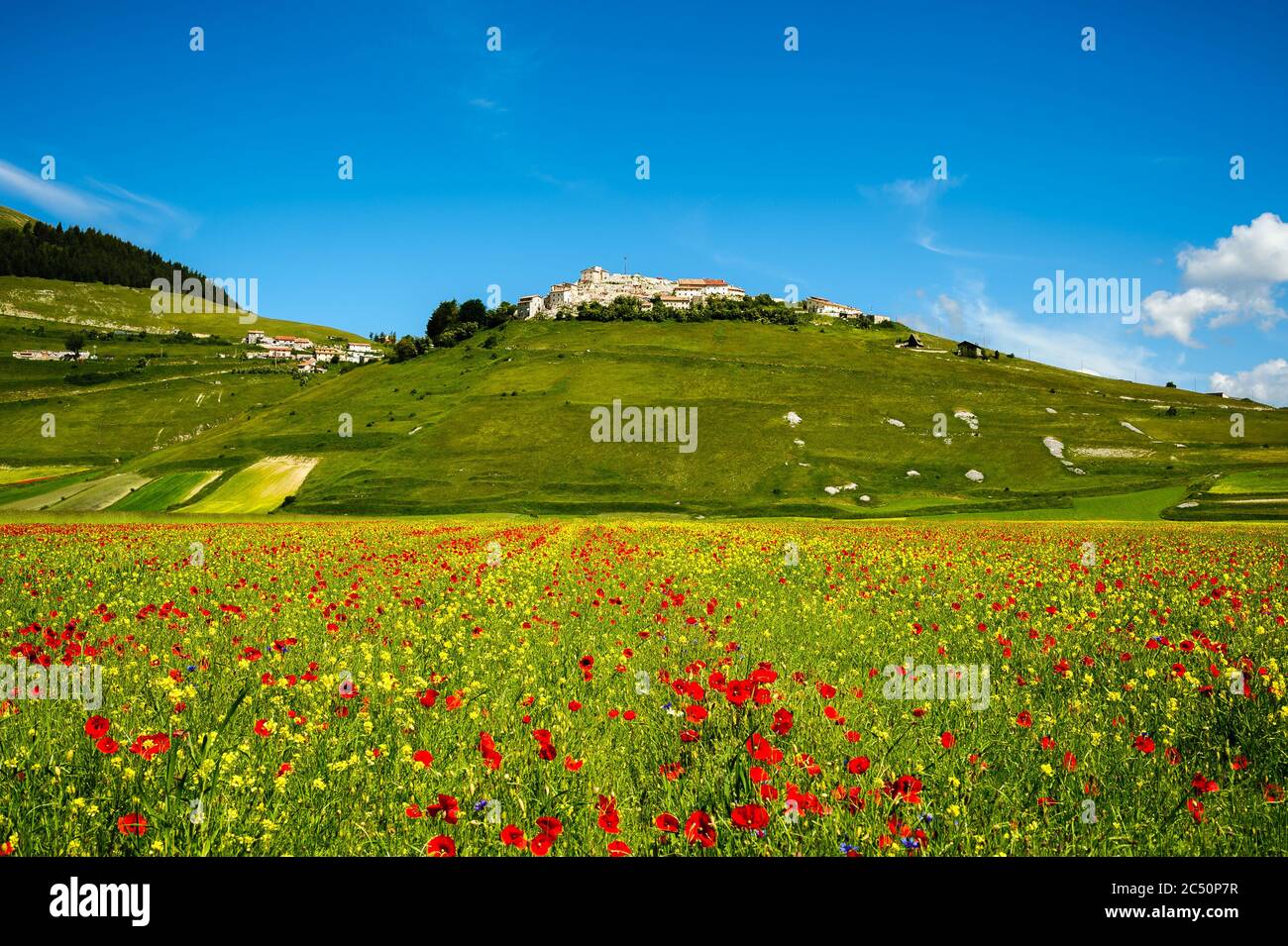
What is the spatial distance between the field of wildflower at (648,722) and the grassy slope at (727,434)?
209ft

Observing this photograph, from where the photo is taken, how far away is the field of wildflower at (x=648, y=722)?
413 cm

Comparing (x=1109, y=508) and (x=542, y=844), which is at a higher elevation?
(x=542, y=844)

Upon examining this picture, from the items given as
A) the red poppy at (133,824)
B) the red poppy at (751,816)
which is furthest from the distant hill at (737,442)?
the red poppy at (133,824)

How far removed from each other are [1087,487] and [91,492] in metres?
127

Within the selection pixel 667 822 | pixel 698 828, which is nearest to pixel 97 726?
pixel 667 822

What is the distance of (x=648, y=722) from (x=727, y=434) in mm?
98129

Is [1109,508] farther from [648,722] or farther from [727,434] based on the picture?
[648,722]

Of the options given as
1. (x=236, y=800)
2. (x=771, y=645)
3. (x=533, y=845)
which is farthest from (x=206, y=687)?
(x=771, y=645)

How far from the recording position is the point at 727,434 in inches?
4055

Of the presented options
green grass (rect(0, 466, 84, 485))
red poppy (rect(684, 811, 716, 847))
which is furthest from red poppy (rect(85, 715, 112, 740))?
green grass (rect(0, 466, 84, 485))

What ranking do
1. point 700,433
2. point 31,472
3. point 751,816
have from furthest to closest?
point 31,472, point 700,433, point 751,816

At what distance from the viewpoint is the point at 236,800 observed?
175 inches

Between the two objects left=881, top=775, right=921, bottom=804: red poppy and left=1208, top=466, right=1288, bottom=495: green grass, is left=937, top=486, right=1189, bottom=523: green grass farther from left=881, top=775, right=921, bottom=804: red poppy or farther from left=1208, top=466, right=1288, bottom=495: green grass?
left=881, top=775, right=921, bottom=804: red poppy
